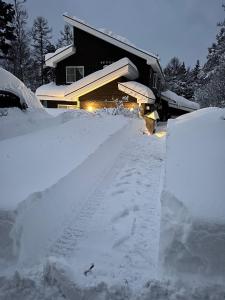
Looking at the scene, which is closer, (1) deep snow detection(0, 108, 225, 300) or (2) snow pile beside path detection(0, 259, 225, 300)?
(2) snow pile beside path detection(0, 259, 225, 300)

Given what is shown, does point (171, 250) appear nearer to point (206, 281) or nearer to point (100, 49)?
point (206, 281)

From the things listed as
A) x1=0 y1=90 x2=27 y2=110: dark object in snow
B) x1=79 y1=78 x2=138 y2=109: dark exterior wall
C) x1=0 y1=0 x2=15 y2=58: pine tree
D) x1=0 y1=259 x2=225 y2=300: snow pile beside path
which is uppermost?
x1=0 y1=0 x2=15 y2=58: pine tree

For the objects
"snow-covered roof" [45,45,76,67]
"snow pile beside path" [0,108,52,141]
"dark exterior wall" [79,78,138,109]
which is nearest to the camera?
"snow pile beside path" [0,108,52,141]

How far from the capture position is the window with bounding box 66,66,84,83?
23.3 meters

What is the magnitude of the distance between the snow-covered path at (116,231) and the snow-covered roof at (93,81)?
46.0 ft

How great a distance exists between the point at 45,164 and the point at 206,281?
352 cm

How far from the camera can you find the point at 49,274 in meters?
3.11

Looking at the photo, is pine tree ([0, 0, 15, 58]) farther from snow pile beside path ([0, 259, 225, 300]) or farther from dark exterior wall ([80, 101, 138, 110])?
snow pile beside path ([0, 259, 225, 300])

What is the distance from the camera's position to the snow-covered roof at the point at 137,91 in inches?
759

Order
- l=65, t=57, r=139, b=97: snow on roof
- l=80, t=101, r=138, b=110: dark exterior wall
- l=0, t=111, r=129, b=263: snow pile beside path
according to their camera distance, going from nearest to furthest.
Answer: l=0, t=111, r=129, b=263: snow pile beside path, l=65, t=57, r=139, b=97: snow on roof, l=80, t=101, r=138, b=110: dark exterior wall

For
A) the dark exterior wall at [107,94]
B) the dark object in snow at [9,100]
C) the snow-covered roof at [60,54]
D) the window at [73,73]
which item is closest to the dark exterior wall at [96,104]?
the dark exterior wall at [107,94]

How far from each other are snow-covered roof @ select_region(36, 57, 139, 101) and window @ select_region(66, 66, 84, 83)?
1734 millimetres

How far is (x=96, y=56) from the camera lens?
74.0ft

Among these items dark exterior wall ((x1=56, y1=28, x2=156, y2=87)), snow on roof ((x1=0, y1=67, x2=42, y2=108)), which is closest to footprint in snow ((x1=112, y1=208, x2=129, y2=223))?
snow on roof ((x1=0, y1=67, x2=42, y2=108))
